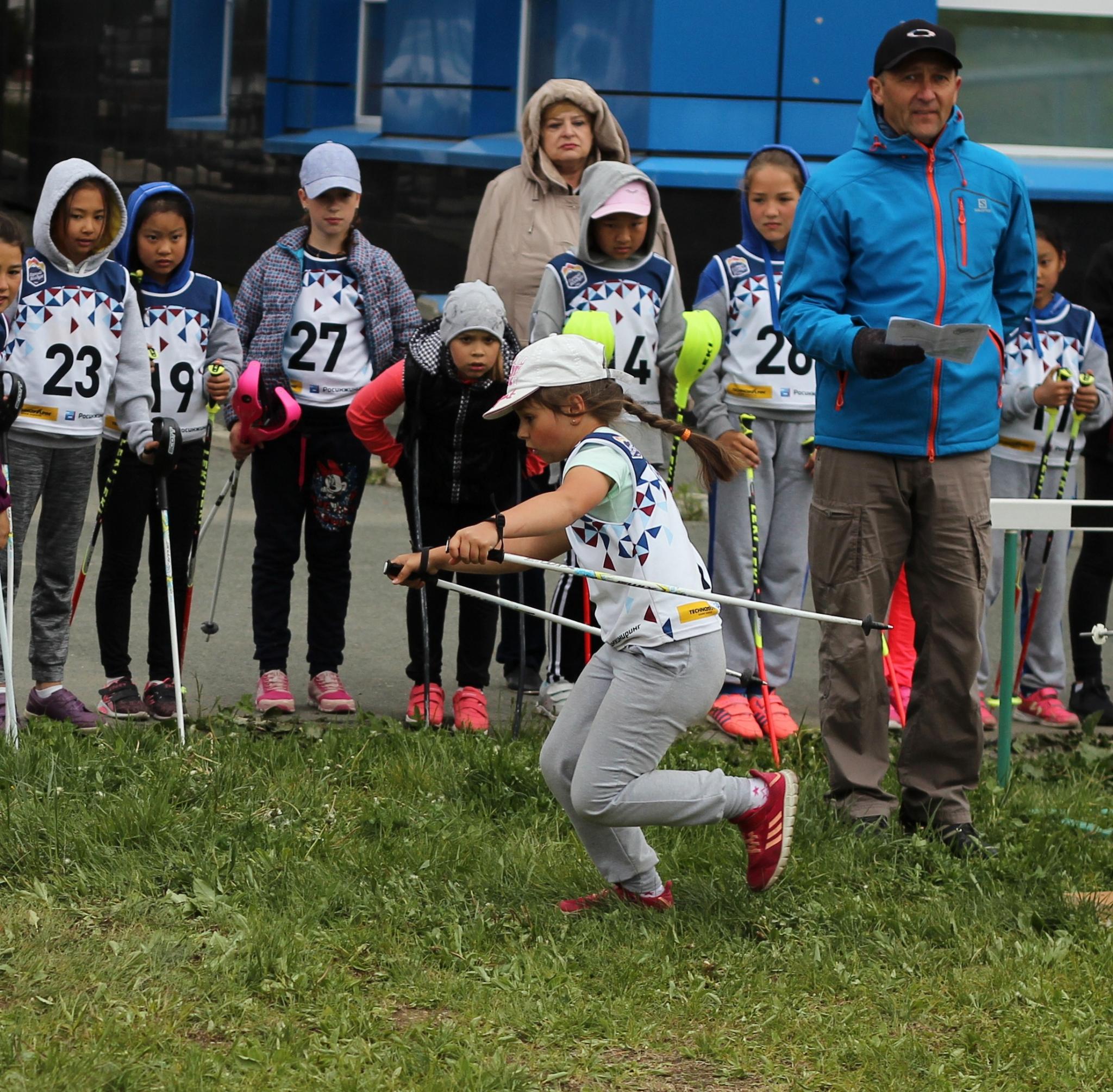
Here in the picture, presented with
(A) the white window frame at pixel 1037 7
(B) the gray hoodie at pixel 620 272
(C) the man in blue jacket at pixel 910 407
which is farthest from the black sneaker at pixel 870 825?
(A) the white window frame at pixel 1037 7

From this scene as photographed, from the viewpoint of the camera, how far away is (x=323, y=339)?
6.38 meters

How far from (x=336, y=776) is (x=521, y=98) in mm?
8385

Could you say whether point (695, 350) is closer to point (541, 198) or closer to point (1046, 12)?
point (541, 198)

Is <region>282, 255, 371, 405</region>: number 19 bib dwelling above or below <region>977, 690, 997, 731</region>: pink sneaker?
above

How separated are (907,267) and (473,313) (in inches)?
64.5

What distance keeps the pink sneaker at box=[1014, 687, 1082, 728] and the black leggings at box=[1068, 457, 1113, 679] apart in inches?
8.4

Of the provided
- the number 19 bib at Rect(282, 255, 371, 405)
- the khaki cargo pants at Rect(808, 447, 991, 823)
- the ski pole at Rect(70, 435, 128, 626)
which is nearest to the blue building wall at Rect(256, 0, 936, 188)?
the number 19 bib at Rect(282, 255, 371, 405)

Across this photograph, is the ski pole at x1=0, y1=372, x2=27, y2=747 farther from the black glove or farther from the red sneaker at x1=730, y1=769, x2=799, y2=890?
the black glove

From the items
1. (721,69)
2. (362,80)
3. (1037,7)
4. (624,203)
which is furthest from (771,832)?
(362,80)

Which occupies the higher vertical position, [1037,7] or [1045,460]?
[1037,7]

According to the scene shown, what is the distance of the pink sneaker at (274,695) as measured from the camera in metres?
6.38

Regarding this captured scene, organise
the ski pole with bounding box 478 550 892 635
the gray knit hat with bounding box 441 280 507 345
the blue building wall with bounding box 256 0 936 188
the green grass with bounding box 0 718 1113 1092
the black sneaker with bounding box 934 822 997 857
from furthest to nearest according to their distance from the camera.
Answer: the blue building wall with bounding box 256 0 936 188, the gray knit hat with bounding box 441 280 507 345, the black sneaker with bounding box 934 822 997 857, the ski pole with bounding box 478 550 892 635, the green grass with bounding box 0 718 1113 1092

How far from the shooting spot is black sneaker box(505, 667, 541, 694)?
22.7 feet

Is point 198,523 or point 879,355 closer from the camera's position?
A: point 879,355
